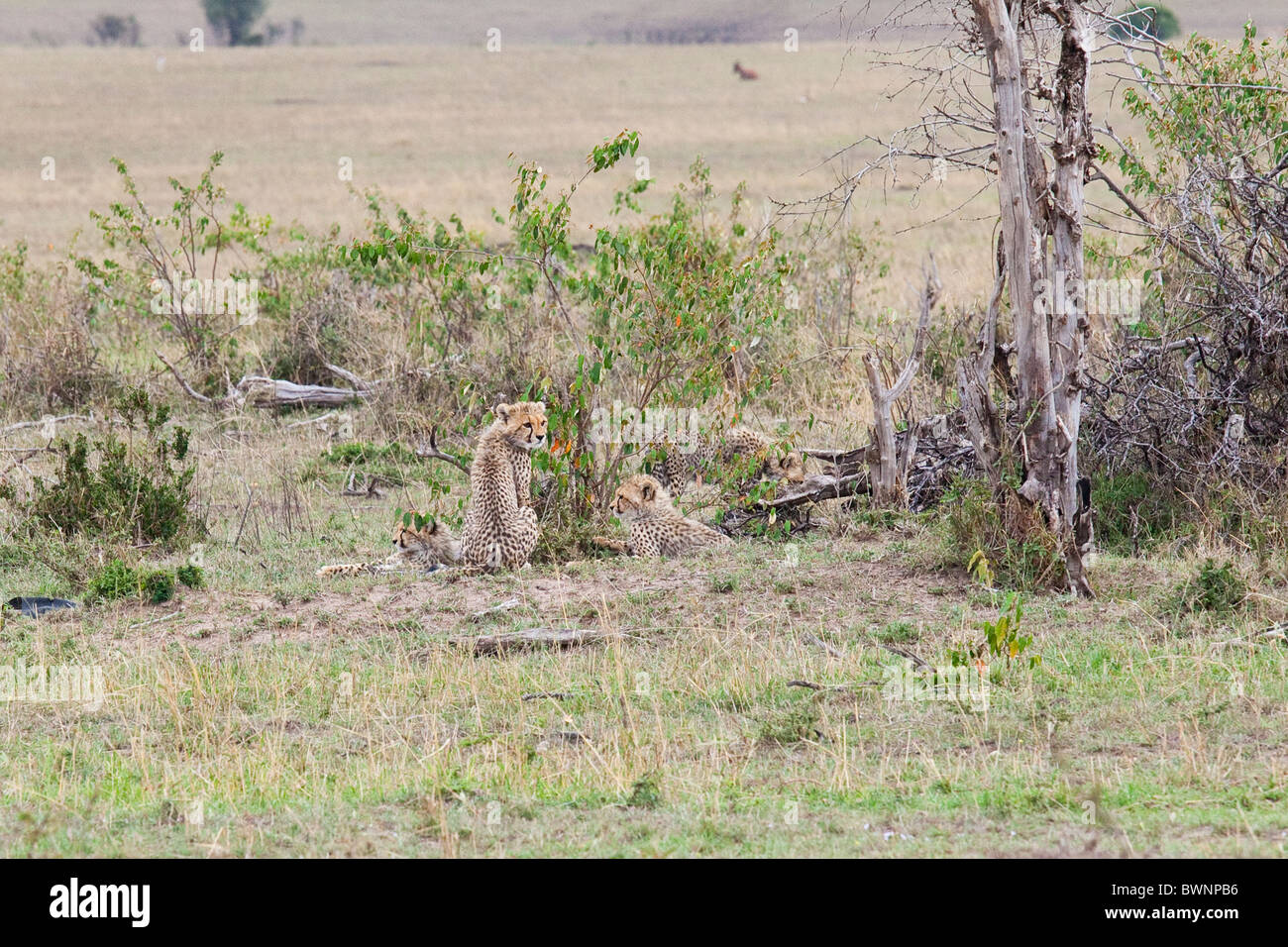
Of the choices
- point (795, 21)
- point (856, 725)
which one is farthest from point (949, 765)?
point (795, 21)

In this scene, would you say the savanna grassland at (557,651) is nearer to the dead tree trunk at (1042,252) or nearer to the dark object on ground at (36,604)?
the dark object on ground at (36,604)

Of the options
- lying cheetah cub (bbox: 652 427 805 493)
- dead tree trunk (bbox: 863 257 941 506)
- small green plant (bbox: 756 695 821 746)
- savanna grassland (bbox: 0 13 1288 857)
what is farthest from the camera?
lying cheetah cub (bbox: 652 427 805 493)

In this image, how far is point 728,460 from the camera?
9578mm

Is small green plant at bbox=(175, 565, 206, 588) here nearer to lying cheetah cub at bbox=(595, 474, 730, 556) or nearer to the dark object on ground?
the dark object on ground

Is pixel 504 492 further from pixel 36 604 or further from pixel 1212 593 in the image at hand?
pixel 1212 593

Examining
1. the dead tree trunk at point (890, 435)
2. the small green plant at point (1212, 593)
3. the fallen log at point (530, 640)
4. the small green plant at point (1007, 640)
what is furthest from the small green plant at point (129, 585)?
the small green plant at point (1212, 593)

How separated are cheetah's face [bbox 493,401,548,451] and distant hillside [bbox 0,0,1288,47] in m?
76.0

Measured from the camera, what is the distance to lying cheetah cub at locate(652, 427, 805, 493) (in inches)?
370

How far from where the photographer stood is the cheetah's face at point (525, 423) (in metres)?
8.29

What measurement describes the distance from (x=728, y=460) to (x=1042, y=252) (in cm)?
283

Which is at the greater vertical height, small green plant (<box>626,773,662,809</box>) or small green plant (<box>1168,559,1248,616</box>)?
small green plant (<box>1168,559,1248,616</box>)

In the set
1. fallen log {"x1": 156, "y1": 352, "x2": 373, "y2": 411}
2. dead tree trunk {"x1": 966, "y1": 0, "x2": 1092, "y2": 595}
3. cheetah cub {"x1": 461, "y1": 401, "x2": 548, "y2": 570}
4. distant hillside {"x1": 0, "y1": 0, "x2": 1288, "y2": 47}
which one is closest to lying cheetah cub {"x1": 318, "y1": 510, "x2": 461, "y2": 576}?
cheetah cub {"x1": 461, "y1": 401, "x2": 548, "y2": 570}
